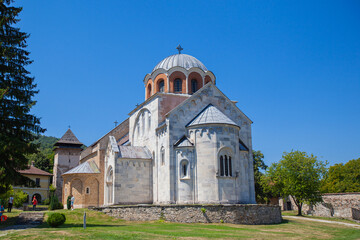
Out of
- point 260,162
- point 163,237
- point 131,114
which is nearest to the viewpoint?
point 163,237

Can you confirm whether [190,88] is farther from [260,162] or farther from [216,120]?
[260,162]

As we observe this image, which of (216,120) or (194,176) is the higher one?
(216,120)

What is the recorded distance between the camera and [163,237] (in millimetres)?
14305

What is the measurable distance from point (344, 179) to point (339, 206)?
63.1 feet

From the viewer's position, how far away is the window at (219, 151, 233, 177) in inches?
935

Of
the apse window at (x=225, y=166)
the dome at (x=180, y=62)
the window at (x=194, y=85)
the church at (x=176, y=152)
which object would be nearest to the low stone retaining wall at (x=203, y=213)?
the church at (x=176, y=152)

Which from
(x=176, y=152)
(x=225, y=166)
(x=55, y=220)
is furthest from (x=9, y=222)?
(x=225, y=166)

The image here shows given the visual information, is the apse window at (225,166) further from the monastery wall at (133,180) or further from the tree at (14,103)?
the tree at (14,103)

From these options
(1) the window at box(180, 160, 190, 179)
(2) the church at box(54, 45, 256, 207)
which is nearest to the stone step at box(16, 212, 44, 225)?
(2) the church at box(54, 45, 256, 207)

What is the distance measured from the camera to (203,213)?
21.4m

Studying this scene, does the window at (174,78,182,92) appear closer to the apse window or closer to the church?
the church

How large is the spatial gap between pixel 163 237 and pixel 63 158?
38733 millimetres

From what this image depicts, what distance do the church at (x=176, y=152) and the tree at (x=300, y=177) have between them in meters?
7.56

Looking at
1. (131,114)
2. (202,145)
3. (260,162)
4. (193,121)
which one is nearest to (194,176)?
(202,145)
